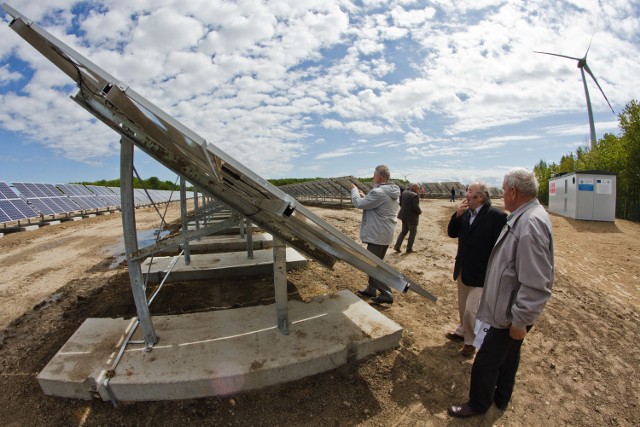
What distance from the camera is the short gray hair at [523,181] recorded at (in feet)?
8.07

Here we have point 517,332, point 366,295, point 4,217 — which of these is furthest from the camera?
point 4,217

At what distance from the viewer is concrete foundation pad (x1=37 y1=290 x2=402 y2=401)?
2.79m

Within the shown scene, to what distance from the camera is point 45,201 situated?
17781mm

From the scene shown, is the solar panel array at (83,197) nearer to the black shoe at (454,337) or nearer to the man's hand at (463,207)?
the black shoe at (454,337)

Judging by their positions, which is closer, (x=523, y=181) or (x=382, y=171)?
(x=523, y=181)

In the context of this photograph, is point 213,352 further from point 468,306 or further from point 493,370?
point 468,306

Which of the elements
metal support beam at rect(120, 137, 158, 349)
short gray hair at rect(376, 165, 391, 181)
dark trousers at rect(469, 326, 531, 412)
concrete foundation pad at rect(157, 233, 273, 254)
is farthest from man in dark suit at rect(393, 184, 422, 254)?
metal support beam at rect(120, 137, 158, 349)

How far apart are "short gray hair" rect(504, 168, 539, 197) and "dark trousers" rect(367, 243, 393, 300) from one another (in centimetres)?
227

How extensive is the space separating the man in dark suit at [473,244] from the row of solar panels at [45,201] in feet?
30.6

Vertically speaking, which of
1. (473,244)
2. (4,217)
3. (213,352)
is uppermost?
(473,244)

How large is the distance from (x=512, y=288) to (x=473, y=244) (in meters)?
0.94

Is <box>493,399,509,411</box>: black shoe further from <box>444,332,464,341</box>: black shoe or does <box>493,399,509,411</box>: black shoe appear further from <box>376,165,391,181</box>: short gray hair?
<box>376,165,391,181</box>: short gray hair

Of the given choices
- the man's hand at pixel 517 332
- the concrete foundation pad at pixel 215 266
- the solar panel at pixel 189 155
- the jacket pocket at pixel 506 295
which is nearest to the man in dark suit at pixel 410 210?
the concrete foundation pad at pixel 215 266

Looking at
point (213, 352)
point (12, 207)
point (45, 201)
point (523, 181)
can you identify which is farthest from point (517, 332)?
point (45, 201)
